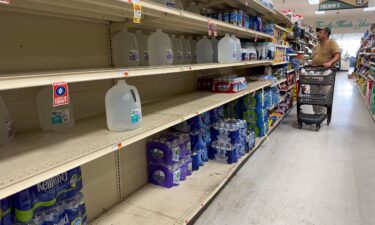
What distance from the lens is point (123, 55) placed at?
2020 mm

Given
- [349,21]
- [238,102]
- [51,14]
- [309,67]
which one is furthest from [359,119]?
[349,21]

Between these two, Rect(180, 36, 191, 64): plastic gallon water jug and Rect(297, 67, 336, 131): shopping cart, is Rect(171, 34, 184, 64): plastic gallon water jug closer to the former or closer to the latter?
Rect(180, 36, 191, 64): plastic gallon water jug

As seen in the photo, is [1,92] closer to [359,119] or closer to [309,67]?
[309,67]

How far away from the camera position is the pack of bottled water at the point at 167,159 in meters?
2.30

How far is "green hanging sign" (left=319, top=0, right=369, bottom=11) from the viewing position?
24.6 feet

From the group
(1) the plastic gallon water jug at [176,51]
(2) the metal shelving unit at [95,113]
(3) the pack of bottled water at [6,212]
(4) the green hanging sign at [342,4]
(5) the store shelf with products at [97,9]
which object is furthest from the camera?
(4) the green hanging sign at [342,4]

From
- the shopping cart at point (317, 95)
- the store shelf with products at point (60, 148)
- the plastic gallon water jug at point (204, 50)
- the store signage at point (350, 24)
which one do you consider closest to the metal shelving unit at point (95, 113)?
the store shelf with products at point (60, 148)

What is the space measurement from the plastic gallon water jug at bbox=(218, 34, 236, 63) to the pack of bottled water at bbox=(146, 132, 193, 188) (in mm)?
1200

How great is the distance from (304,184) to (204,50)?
1.80 metres

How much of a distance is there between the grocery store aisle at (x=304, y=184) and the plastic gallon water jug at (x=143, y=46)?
4.39 ft

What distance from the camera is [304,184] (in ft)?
9.05

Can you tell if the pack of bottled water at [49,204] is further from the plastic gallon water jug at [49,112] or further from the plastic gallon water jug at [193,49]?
the plastic gallon water jug at [193,49]

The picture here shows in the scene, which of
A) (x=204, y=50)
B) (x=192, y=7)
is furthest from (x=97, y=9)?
(x=204, y=50)

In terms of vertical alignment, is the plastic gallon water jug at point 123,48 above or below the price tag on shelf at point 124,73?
above
